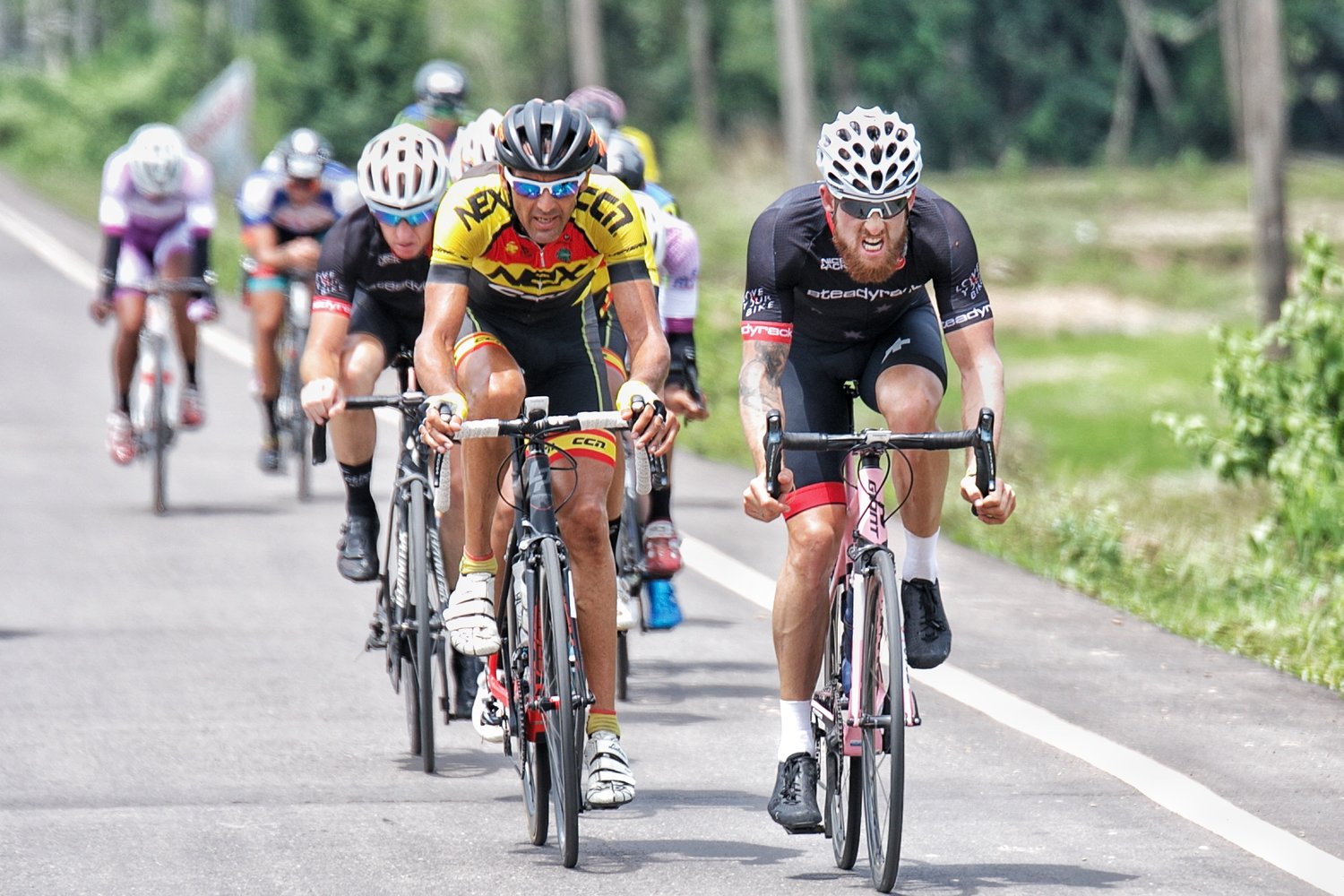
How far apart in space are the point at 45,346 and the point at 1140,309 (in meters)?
19.8

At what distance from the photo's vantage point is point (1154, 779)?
706 cm

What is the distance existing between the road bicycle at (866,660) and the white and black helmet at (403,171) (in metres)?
2.19

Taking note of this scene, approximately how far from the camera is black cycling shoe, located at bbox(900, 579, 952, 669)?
250 inches

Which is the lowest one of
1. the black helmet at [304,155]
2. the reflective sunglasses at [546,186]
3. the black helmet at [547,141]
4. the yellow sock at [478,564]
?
the yellow sock at [478,564]

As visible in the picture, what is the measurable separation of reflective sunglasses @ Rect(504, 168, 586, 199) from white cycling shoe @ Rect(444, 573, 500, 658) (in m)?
1.20

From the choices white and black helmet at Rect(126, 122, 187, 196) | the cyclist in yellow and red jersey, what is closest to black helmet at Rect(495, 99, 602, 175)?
the cyclist in yellow and red jersey

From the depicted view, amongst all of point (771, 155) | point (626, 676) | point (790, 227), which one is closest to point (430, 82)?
point (626, 676)

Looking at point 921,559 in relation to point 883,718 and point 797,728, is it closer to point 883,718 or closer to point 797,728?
point 797,728

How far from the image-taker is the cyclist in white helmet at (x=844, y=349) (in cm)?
606

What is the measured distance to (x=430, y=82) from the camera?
1128 cm

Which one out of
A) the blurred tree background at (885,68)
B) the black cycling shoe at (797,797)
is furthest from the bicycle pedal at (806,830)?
the blurred tree background at (885,68)

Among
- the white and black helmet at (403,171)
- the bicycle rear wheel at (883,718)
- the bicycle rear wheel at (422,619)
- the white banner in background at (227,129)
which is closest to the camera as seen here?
the bicycle rear wheel at (883,718)

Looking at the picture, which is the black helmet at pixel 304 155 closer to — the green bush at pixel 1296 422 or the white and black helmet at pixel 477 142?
the white and black helmet at pixel 477 142

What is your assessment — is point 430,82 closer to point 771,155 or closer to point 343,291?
point 343,291
